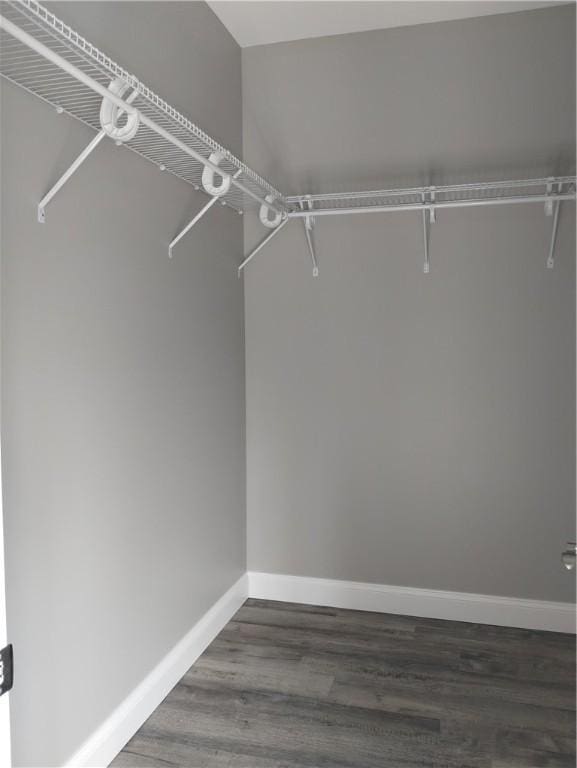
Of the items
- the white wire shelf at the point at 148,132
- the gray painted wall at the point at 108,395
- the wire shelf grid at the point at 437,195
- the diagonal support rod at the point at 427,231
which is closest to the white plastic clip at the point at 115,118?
the white wire shelf at the point at 148,132

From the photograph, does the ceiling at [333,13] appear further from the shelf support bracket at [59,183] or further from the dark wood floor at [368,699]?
the dark wood floor at [368,699]

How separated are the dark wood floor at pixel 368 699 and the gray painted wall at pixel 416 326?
13.5 inches

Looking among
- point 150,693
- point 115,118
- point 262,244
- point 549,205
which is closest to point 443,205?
point 549,205

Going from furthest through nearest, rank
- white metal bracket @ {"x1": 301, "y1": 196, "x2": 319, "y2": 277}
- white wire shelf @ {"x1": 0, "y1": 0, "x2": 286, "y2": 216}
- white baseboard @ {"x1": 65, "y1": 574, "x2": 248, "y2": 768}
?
1. white metal bracket @ {"x1": 301, "y1": 196, "x2": 319, "y2": 277}
2. white baseboard @ {"x1": 65, "y1": 574, "x2": 248, "y2": 768}
3. white wire shelf @ {"x1": 0, "y1": 0, "x2": 286, "y2": 216}

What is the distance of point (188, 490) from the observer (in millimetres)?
2760

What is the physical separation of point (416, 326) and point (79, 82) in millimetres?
1937

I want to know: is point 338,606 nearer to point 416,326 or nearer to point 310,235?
point 416,326

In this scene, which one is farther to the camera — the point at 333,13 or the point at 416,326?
the point at 416,326

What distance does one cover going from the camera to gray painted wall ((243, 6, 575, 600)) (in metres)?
3.05

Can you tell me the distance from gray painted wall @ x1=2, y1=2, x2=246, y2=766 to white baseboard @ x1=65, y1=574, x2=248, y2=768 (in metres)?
0.04

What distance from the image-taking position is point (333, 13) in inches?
119

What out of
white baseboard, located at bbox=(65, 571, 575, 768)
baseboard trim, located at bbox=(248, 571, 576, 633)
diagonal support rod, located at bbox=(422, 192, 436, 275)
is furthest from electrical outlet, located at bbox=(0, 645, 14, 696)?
diagonal support rod, located at bbox=(422, 192, 436, 275)

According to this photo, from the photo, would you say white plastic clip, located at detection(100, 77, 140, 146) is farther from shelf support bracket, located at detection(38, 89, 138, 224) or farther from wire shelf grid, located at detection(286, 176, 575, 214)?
wire shelf grid, located at detection(286, 176, 575, 214)

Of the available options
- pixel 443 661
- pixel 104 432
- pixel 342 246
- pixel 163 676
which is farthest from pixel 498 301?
pixel 163 676
